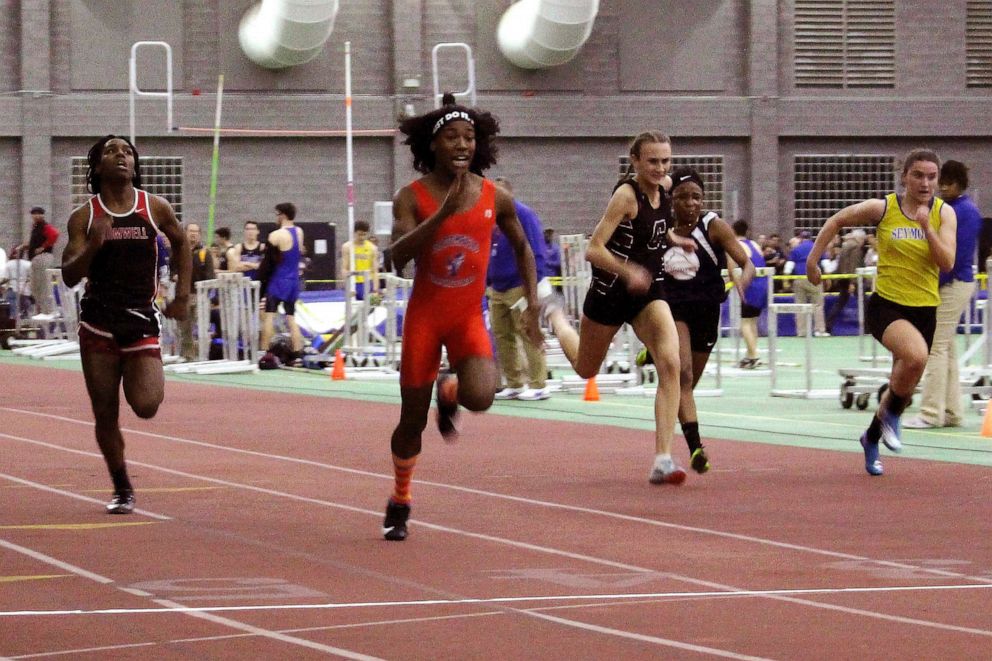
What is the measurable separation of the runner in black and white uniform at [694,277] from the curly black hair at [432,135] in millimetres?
2945

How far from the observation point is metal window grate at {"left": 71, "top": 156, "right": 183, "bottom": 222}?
39969 mm

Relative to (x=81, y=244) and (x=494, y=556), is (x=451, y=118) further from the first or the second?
(x=81, y=244)

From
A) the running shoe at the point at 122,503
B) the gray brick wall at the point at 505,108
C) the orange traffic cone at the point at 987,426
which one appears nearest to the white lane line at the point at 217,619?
the running shoe at the point at 122,503

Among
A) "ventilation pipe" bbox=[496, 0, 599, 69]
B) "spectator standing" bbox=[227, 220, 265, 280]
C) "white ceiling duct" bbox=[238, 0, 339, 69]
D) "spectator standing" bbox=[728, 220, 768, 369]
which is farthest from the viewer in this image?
"ventilation pipe" bbox=[496, 0, 599, 69]

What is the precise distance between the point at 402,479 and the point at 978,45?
122ft

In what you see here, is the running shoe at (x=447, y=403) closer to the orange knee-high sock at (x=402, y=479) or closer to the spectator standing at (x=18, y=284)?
the orange knee-high sock at (x=402, y=479)

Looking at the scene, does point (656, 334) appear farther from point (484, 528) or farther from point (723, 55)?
point (723, 55)

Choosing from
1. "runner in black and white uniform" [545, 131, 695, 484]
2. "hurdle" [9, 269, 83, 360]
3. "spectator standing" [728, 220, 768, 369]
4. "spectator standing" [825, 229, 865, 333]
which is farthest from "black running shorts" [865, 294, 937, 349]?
"spectator standing" [825, 229, 865, 333]

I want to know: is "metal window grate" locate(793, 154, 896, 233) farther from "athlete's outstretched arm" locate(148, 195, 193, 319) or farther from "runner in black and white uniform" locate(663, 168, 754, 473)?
"athlete's outstretched arm" locate(148, 195, 193, 319)

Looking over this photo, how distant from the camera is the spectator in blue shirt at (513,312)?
682 inches

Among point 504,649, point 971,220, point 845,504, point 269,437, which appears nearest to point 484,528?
point 845,504

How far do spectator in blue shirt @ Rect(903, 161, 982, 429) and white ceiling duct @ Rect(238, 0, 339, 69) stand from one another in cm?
2369

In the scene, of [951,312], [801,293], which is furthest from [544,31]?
[951,312]

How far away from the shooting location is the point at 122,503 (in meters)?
9.87
